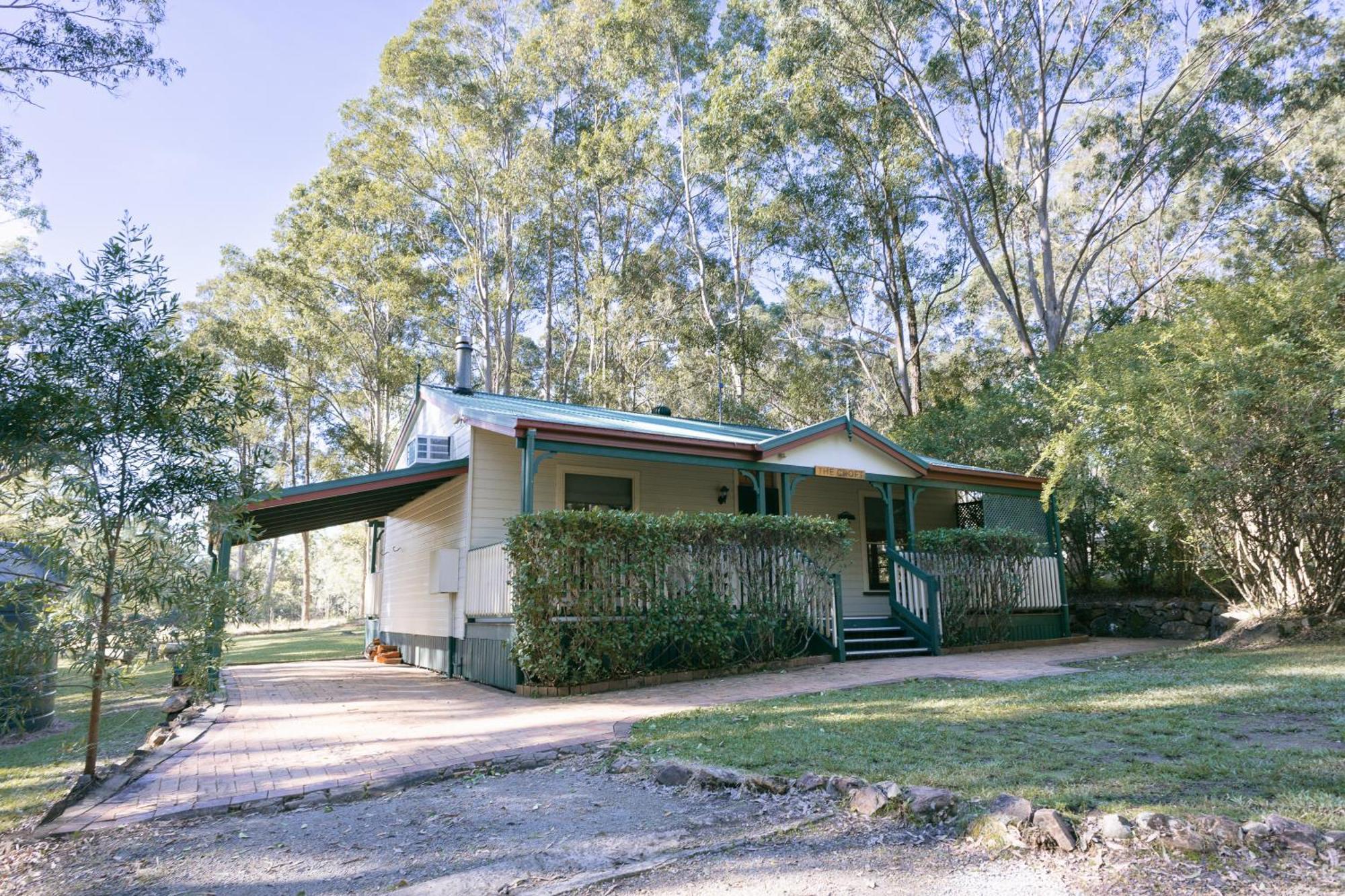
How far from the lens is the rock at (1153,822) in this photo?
8.99ft

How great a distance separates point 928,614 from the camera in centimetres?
1097

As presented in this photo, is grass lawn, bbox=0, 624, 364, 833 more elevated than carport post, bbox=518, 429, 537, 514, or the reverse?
carport post, bbox=518, 429, 537, 514

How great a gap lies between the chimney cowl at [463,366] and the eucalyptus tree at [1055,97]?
1230cm

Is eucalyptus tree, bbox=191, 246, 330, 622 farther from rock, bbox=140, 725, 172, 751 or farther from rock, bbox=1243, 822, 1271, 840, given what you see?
rock, bbox=1243, 822, 1271, 840

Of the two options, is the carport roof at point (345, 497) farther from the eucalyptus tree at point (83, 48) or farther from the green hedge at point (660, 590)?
the eucalyptus tree at point (83, 48)

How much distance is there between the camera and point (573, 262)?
87.2 feet

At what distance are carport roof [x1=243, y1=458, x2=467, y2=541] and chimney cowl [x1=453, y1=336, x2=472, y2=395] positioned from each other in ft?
7.14

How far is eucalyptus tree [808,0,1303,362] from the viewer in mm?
17766

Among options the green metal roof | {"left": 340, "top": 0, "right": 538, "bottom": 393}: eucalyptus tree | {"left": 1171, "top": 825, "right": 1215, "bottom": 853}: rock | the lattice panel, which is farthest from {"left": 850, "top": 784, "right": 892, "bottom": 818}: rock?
{"left": 340, "top": 0, "right": 538, "bottom": 393}: eucalyptus tree

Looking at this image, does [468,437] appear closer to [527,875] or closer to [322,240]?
[527,875]

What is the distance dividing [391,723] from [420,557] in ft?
20.6

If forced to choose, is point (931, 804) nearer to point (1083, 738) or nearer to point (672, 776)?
point (672, 776)

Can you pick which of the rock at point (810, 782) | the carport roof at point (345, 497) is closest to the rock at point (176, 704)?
the carport roof at point (345, 497)

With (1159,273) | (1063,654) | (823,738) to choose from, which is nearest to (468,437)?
(823,738)
